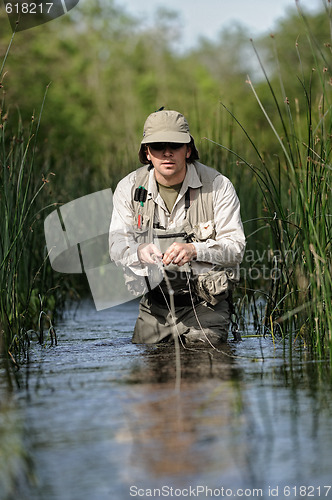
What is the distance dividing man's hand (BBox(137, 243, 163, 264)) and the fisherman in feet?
0.07

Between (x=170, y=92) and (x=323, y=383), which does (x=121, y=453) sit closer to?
(x=323, y=383)

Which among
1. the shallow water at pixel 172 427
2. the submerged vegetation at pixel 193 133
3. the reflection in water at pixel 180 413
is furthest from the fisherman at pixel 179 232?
the reflection in water at pixel 180 413

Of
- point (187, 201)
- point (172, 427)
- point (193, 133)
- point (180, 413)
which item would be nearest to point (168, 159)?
point (187, 201)

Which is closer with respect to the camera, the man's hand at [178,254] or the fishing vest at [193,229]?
the man's hand at [178,254]

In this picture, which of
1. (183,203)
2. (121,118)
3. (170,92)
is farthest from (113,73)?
(183,203)

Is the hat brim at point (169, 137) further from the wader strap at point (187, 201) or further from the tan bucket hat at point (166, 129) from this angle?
the wader strap at point (187, 201)

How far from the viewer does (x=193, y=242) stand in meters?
5.41

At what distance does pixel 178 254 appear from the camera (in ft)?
16.7

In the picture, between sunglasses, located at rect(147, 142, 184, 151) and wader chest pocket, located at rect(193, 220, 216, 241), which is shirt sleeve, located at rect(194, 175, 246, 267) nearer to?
wader chest pocket, located at rect(193, 220, 216, 241)

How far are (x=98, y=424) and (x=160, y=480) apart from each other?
71cm

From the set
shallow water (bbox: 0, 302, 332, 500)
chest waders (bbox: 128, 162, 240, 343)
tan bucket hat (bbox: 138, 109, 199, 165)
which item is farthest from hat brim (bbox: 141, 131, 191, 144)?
shallow water (bbox: 0, 302, 332, 500)

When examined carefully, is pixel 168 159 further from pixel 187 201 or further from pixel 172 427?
pixel 172 427

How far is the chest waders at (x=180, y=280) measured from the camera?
548 centimetres

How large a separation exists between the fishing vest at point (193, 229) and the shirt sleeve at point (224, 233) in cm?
5
